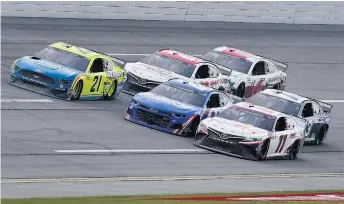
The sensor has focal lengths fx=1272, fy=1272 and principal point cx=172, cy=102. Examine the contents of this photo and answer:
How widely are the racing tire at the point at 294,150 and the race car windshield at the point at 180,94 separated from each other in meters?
2.91

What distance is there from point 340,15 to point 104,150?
27573mm

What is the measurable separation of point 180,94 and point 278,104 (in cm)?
266

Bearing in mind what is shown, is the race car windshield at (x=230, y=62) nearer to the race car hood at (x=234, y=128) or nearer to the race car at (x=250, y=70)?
the race car at (x=250, y=70)

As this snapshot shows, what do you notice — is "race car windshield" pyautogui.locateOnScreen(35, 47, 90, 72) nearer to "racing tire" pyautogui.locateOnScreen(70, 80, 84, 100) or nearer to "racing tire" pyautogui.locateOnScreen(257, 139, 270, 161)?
"racing tire" pyautogui.locateOnScreen(70, 80, 84, 100)

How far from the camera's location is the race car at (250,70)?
39.6m

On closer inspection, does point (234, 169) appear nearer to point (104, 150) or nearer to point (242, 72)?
point (104, 150)

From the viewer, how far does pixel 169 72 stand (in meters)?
37.3

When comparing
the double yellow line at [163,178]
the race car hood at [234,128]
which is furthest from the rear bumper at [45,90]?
the double yellow line at [163,178]

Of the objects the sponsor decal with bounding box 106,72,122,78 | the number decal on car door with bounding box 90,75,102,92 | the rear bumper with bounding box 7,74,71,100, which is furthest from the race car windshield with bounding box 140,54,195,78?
the rear bumper with bounding box 7,74,71,100

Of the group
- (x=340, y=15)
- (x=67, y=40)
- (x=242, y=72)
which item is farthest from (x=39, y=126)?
(x=340, y=15)

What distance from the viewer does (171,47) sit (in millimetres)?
46219

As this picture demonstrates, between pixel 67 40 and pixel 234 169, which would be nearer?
pixel 234 169

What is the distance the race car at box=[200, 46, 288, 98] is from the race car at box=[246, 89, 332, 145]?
4.91 metres

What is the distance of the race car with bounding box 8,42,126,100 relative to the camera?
1378 inches
